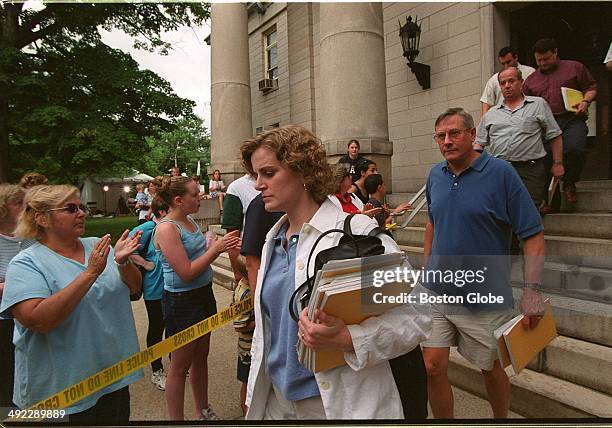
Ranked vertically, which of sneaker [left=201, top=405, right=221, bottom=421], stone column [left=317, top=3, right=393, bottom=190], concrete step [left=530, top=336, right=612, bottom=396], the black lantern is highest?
the black lantern

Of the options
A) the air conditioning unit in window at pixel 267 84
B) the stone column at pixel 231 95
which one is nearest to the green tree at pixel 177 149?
the stone column at pixel 231 95

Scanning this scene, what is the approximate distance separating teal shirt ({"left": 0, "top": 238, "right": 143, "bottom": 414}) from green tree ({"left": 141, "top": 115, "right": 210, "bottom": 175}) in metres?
1.15

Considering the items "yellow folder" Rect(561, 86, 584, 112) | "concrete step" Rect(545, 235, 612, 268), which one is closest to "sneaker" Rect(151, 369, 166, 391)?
"concrete step" Rect(545, 235, 612, 268)

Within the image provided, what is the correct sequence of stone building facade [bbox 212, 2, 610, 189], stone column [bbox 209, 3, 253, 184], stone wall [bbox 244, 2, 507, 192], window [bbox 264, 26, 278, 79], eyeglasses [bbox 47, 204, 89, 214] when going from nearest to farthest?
1. eyeglasses [bbox 47, 204, 89, 214]
2. stone building facade [bbox 212, 2, 610, 189]
3. stone wall [bbox 244, 2, 507, 192]
4. stone column [bbox 209, 3, 253, 184]
5. window [bbox 264, 26, 278, 79]

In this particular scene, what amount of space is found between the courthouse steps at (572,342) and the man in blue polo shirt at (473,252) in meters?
0.09

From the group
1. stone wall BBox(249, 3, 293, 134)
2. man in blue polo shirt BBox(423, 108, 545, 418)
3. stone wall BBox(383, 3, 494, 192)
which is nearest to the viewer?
man in blue polo shirt BBox(423, 108, 545, 418)

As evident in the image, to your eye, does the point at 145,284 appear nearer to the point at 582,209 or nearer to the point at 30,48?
the point at 30,48

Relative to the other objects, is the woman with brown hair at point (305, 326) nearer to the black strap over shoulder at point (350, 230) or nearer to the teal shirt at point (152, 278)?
the black strap over shoulder at point (350, 230)

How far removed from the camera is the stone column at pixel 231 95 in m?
5.62

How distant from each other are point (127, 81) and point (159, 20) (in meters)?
0.59

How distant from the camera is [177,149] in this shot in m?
3.11

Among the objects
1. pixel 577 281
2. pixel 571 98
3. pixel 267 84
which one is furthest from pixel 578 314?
pixel 267 84

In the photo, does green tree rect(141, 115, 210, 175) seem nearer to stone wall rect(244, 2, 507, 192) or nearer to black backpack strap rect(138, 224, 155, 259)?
black backpack strap rect(138, 224, 155, 259)

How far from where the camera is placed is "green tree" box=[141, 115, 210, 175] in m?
2.74
